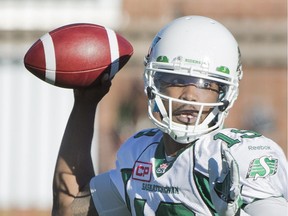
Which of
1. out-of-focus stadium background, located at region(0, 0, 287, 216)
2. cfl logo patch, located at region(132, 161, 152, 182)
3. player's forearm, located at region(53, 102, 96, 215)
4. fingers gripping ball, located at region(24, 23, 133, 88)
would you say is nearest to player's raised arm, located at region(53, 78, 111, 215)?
player's forearm, located at region(53, 102, 96, 215)

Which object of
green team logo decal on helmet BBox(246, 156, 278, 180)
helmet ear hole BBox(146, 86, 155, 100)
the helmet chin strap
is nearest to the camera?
green team logo decal on helmet BBox(246, 156, 278, 180)

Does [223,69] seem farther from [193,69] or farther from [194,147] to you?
[194,147]

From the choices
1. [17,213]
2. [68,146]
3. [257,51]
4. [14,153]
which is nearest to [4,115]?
[14,153]

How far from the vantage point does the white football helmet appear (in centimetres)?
325

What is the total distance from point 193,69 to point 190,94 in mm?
81

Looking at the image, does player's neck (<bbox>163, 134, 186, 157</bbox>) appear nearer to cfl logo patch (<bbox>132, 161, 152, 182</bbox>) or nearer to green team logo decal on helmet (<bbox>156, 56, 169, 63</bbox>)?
cfl logo patch (<bbox>132, 161, 152, 182</bbox>)

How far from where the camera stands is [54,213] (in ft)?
12.2

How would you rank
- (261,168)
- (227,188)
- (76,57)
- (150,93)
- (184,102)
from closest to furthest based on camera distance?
(227,188), (261,168), (184,102), (150,93), (76,57)

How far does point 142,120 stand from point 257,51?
4.29 feet

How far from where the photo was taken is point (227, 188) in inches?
115

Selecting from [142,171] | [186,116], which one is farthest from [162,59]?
[142,171]

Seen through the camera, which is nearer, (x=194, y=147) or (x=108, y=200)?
(x=194, y=147)

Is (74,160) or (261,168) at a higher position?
(261,168)

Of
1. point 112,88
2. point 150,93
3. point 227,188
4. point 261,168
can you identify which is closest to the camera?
point 227,188
